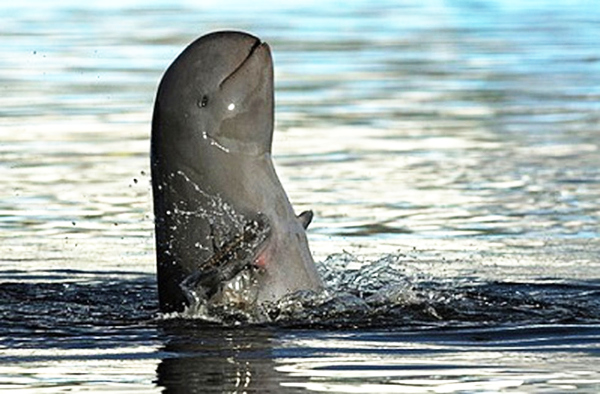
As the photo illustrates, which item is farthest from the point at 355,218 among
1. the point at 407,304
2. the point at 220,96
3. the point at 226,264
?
the point at 226,264

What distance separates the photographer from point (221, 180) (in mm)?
11469

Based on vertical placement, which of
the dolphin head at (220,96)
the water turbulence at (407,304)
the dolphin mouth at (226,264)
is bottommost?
the water turbulence at (407,304)

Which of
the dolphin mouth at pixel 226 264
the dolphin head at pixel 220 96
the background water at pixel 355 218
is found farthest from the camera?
the dolphin head at pixel 220 96

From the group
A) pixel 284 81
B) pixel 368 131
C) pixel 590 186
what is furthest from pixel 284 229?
→ pixel 284 81

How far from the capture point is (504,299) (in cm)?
1227

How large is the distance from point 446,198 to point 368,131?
14.5ft

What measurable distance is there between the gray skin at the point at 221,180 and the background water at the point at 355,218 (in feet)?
0.86

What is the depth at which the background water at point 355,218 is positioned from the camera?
1006cm

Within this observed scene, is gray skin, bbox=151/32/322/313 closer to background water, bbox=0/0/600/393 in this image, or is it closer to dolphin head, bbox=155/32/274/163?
dolphin head, bbox=155/32/274/163

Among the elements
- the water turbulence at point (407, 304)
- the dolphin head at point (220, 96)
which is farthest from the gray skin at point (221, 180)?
the water turbulence at point (407, 304)

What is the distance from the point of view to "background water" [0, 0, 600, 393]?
10.1m

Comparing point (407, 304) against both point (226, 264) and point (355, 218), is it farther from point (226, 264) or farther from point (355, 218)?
point (355, 218)

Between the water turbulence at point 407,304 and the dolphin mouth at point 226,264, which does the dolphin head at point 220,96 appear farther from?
the water turbulence at point 407,304

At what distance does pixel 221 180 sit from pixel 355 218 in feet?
13.8
